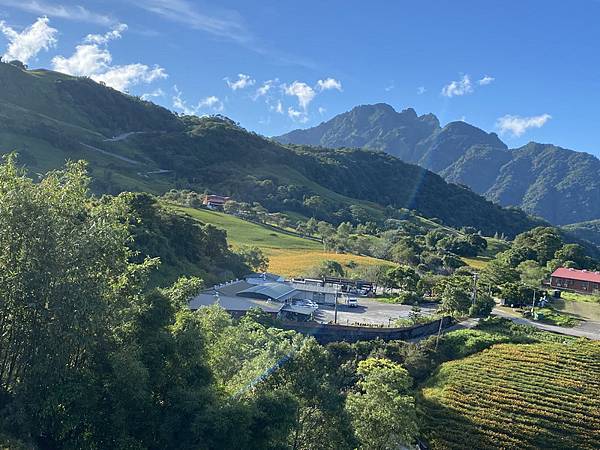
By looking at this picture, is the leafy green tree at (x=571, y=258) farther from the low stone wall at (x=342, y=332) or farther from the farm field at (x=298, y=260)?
the low stone wall at (x=342, y=332)

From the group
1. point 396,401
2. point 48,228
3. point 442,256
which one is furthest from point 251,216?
point 48,228

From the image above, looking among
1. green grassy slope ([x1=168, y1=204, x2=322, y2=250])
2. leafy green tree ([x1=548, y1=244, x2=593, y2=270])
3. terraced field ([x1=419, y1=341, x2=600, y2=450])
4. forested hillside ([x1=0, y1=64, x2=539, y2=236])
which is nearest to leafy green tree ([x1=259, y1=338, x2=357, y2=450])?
terraced field ([x1=419, y1=341, x2=600, y2=450])

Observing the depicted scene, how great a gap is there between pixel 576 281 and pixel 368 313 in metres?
30.3

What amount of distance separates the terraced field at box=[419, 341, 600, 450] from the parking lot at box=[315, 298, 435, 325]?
8.56 meters

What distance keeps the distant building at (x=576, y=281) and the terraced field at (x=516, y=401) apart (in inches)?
1169

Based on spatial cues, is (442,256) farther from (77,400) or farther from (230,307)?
(77,400)

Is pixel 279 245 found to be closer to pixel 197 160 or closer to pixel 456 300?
pixel 456 300

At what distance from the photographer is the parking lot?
3656cm

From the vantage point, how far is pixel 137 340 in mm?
13414

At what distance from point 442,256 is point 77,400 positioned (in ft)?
215

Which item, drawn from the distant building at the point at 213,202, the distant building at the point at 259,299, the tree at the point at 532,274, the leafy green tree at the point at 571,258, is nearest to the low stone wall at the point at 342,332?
the distant building at the point at 259,299

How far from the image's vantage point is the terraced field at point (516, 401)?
23125 mm

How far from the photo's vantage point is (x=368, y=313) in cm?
3975

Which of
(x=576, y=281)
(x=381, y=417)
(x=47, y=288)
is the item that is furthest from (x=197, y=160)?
(x=47, y=288)
